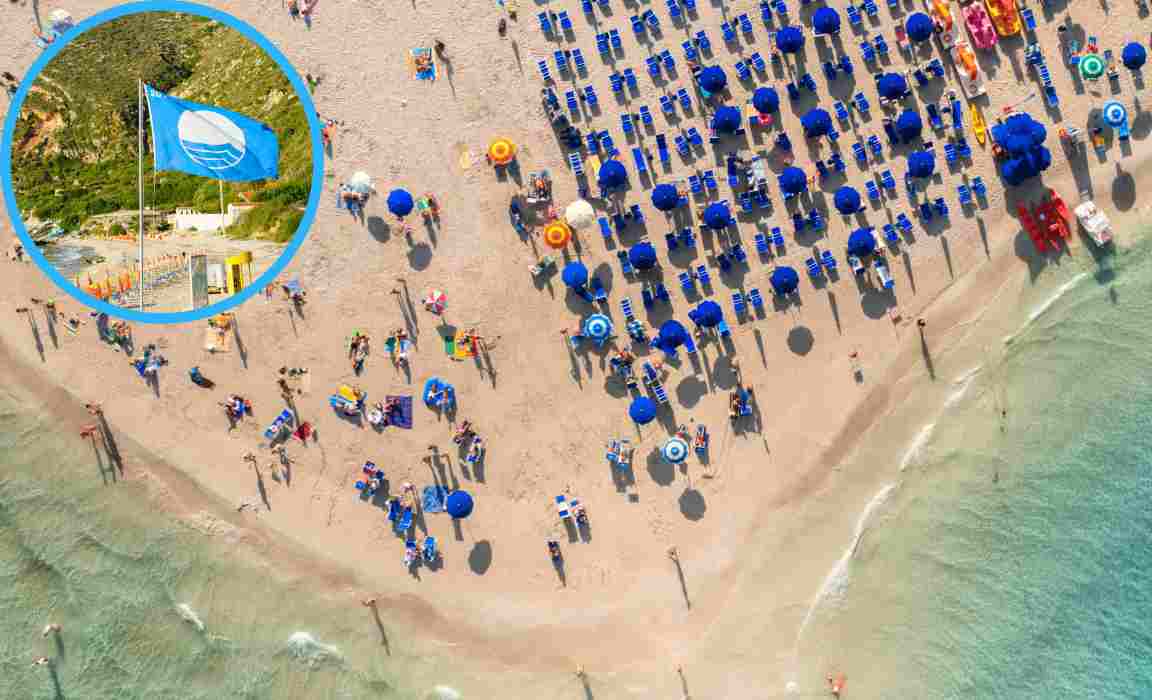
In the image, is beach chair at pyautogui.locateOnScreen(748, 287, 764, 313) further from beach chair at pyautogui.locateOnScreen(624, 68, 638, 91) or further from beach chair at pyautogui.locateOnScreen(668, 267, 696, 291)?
beach chair at pyautogui.locateOnScreen(624, 68, 638, 91)

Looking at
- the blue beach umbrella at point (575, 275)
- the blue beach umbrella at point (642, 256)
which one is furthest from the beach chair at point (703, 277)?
the blue beach umbrella at point (575, 275)

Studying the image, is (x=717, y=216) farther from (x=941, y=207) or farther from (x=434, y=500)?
(x=434, y=500)

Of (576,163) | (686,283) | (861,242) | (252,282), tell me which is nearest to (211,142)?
(252,282)

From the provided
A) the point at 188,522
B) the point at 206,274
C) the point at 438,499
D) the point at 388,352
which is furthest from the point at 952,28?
the point at 188,522

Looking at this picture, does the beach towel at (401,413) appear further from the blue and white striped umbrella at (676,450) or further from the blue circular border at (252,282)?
the blue and white striped umbrella at (676,450)

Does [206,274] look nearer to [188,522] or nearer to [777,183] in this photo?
[188,522]
